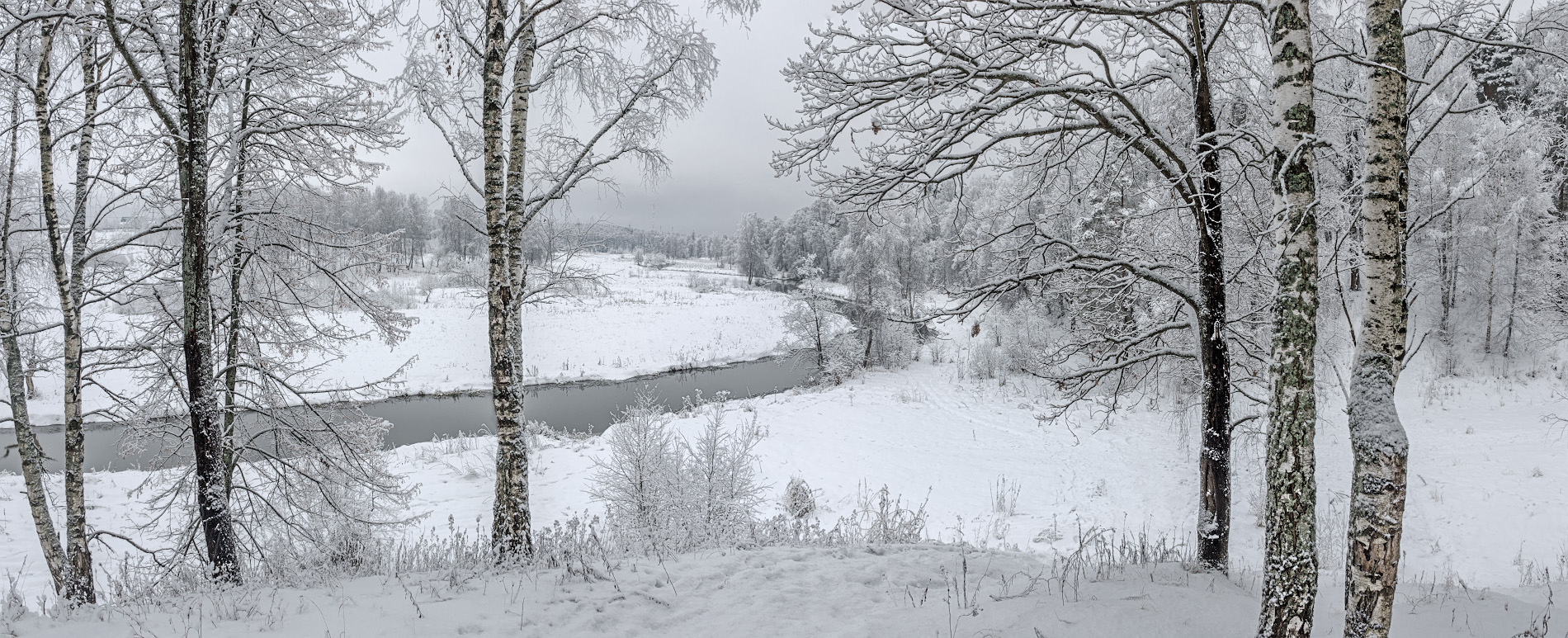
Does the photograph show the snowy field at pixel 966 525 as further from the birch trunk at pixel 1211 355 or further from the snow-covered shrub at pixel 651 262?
the snow-covered shrub at pixel 651 262

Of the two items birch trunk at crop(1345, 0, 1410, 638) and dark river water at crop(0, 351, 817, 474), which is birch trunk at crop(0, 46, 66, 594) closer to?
dark river water at crop(0, 351, 817, 474)

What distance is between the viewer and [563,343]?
101 ft

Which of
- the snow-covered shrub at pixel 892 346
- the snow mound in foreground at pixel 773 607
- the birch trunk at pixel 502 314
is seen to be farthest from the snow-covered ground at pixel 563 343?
the snow mound in foreground at pixel 773 607

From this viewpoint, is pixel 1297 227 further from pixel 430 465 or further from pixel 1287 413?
pixel 430 465

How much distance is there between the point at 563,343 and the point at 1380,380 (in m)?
30.8

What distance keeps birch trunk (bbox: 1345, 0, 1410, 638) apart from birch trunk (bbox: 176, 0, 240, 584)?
6951mm

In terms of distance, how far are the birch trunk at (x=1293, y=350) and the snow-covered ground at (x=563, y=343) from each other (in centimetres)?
1637

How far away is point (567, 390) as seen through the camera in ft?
78.0

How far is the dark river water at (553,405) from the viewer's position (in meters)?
16.0

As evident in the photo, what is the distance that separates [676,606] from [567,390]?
20966 millimetres

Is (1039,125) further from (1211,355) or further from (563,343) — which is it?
(563,343)

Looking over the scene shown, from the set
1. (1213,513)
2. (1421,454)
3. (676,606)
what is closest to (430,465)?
(676,606)

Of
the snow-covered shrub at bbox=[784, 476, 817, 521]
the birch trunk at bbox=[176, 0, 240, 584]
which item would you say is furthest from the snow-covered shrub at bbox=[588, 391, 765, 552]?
the birch trunk at bbox=[176, 0, 240, 584]

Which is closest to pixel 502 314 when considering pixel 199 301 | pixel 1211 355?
pixel 199 301
